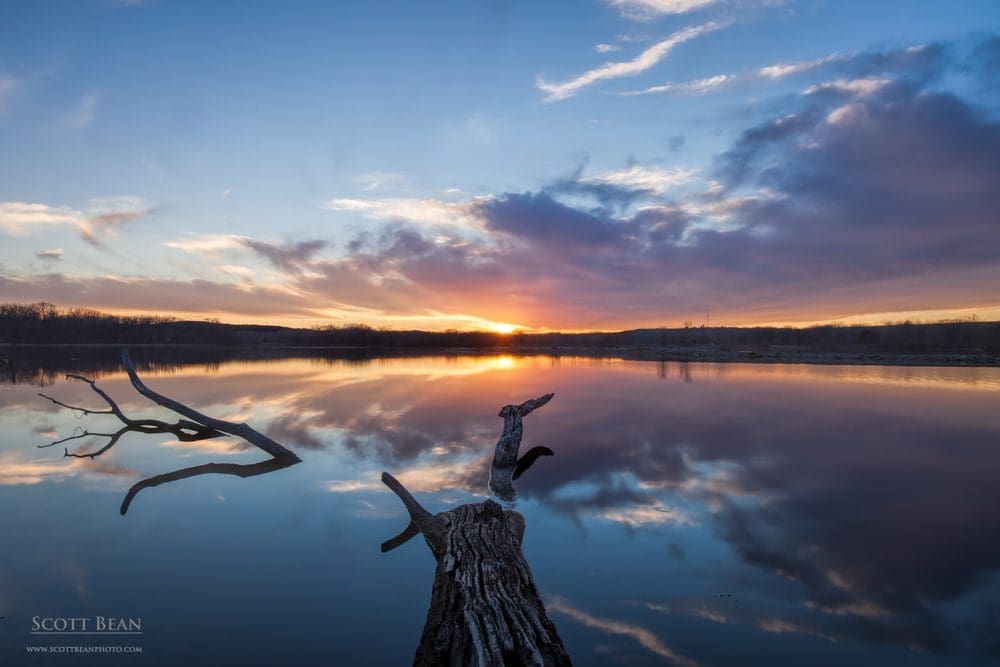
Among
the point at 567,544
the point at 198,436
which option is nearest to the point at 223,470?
the point at 198,436

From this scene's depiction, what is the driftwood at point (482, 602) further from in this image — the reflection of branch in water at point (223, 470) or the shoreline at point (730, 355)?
the shoreline at point (730, 355)

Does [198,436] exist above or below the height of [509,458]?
above

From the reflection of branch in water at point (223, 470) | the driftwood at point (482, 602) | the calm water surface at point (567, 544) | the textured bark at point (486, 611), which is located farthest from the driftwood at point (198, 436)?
the textured bark at point (486, 611)

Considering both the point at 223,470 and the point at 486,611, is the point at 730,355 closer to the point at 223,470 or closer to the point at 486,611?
the point at 223,470

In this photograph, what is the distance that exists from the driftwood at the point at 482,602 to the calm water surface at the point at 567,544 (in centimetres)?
56

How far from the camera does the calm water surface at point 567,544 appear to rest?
3551mm

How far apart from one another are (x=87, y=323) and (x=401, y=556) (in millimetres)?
124262

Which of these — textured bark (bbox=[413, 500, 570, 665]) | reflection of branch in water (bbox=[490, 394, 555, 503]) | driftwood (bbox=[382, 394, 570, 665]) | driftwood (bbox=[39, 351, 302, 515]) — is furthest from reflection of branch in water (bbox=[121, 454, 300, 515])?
textured bark (bbox=[413, 500, 570, 665])

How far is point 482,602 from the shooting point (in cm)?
283

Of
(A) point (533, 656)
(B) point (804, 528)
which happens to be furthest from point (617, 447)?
(A) point (533, 656)

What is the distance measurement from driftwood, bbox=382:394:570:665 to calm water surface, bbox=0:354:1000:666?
1.84ft

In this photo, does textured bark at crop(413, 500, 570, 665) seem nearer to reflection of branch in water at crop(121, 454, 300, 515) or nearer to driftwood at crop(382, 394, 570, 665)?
driftwood at crop(382, 394, 570, 665)

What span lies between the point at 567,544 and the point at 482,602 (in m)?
2.49

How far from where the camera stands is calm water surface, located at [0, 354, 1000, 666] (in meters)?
3.55
